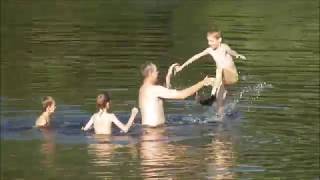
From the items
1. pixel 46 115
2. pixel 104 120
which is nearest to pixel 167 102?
pixel 104 120

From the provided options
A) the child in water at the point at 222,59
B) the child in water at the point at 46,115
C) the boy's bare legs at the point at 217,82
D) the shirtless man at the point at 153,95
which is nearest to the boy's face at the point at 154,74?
the shirtless man at the point at 153,95

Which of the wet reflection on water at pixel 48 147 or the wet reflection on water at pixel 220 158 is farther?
the wet reflection on water at pixel 48 147

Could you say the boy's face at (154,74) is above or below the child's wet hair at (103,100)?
above

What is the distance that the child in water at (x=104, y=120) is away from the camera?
679 inches

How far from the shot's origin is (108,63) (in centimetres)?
2550

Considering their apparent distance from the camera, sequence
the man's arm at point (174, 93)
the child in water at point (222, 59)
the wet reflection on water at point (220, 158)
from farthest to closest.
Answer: the child in water at point (222, 59) → the man's arm at point (174, 93) → the wet reflection on water at point (220, 158)

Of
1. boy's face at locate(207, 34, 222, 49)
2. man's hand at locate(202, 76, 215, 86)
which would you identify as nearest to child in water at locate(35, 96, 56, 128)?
man's hand at locate(202, 76, 215, 86)

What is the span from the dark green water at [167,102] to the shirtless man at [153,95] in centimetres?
27

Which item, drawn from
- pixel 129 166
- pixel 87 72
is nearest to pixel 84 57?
pixel 87 72

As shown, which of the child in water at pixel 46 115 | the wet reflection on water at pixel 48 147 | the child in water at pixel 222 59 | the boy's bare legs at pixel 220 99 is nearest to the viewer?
the wet reflection on water at pixel 48 147

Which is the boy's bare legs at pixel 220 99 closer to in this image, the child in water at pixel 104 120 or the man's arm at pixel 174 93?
the man's arm at pixel 174 93

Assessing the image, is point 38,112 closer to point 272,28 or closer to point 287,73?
point 287,73

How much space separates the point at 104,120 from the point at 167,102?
3086mm

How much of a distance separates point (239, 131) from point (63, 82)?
5.40 meters
